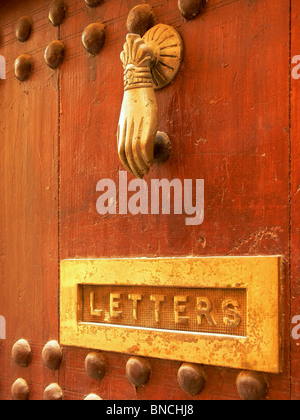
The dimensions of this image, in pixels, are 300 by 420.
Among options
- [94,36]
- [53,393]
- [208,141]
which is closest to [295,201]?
[208,141]

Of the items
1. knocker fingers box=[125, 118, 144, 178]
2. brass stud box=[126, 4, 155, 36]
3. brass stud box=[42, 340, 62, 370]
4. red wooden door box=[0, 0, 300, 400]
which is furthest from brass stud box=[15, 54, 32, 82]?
brass stud box=[42, 340, 62, 370]

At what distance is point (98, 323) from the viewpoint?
0.95 meters

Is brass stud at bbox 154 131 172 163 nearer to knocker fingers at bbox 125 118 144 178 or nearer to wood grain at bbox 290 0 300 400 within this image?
knocker fingers at bbox 125 118 144 178

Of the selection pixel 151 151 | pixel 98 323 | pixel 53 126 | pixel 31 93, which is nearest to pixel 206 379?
pixel 98 323

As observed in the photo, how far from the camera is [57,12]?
1046 mm

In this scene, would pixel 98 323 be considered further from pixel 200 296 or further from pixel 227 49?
pixel 227 49

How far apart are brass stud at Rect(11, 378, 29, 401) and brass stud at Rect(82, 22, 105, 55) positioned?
684 mm

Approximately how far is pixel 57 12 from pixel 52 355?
679 mm

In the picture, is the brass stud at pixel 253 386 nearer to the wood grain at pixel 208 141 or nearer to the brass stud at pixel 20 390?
the wood grain at pixel 208 141

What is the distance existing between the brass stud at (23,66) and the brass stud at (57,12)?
10 centimetres

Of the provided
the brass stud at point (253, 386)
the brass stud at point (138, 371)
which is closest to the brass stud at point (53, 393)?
the brass stud at point (138, 371)

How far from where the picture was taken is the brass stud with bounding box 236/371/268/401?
750 mm

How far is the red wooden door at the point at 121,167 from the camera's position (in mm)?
759

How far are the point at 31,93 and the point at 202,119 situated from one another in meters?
0.44
